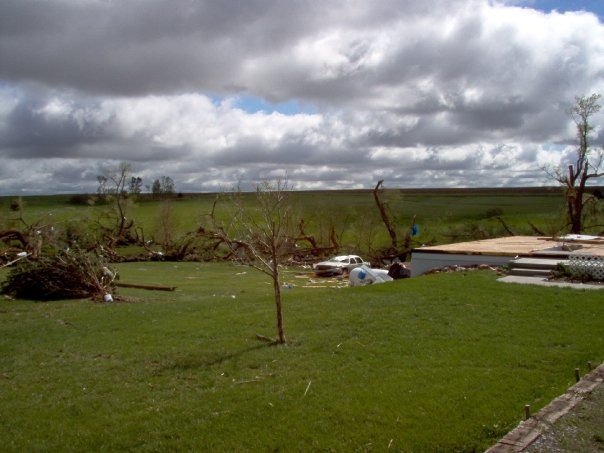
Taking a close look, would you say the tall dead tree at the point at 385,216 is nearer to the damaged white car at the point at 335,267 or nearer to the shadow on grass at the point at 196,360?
the damaged white car at the point at 335,267

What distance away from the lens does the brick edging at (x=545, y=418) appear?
499cm

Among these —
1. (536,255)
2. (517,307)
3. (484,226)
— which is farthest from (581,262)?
(484,226)

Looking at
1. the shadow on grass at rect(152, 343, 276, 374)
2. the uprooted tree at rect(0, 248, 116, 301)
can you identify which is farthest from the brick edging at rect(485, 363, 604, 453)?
the uprooted tree at rect(0, 248, 116, 301)

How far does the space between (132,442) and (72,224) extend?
1444 inches

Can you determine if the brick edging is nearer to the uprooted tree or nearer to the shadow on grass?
the shadow on grass

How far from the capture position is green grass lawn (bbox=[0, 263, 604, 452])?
18.3ft

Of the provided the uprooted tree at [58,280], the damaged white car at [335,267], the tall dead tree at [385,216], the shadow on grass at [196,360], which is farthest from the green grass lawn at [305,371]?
the tall dead tree at [385,216]

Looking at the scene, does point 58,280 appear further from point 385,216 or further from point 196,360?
point 385,216

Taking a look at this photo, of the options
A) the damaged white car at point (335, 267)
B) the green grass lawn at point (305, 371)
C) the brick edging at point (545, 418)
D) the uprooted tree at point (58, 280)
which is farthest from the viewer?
the damaged white car at point (335, 267)

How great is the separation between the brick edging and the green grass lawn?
0.52 ft

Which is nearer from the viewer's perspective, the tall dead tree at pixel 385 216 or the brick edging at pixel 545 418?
the brick edging at pixel 545 418

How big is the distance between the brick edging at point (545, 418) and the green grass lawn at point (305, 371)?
0.16 m

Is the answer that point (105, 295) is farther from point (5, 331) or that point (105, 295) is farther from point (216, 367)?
point (216, 367)

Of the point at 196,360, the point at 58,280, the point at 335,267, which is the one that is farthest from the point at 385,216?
the point at 196,360
